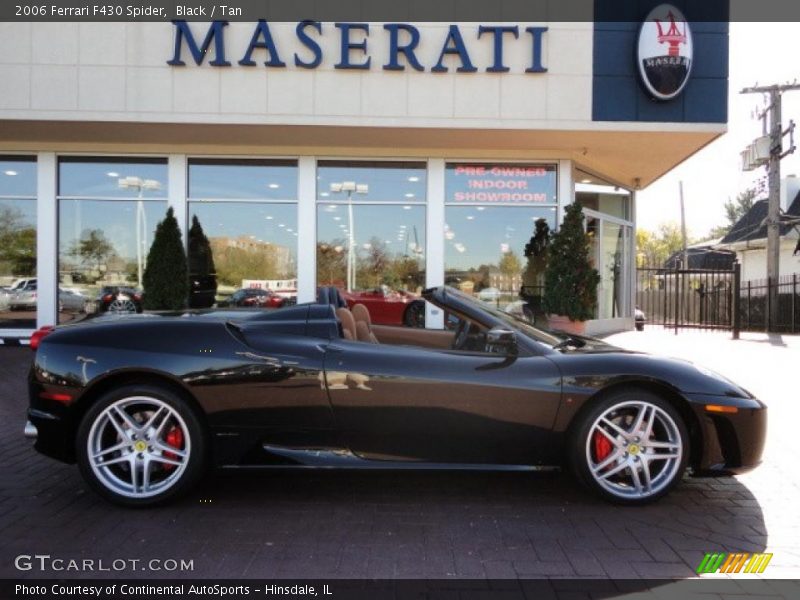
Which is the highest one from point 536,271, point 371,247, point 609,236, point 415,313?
point 609,236

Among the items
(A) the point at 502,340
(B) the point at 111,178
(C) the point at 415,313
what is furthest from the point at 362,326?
(B) the point at 111,178

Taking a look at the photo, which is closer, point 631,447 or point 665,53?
point 631,447

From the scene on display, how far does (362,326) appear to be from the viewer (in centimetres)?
432

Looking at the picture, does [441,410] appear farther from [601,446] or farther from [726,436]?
[726,436]

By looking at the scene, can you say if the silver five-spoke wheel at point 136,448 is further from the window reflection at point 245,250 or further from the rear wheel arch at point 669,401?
the window reflection at point 245,250

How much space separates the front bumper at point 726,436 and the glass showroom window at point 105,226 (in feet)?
34.7

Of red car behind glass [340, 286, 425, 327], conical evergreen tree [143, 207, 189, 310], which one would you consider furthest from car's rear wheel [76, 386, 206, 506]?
red car behind glass [340, 286, 425, 327]

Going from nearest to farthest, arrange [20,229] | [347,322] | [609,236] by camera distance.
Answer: [347,322] < [20,229] < [609,236]

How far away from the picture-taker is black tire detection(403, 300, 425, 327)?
39.2 ft

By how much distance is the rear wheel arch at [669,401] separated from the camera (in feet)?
12.2

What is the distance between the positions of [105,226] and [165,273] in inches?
70.4

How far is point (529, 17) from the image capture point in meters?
10.7

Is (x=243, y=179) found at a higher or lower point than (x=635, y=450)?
higher

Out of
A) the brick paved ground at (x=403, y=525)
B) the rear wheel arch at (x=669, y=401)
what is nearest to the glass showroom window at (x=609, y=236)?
the brick paved ground at (x=403, y=525)
